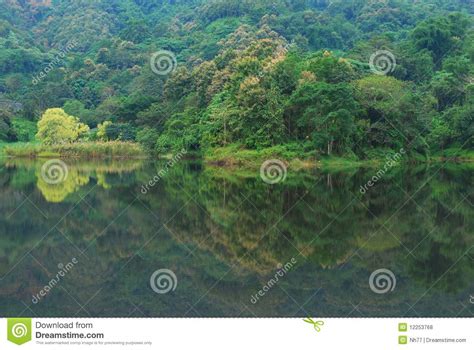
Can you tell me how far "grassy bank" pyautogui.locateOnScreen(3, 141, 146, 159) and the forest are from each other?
1.21m

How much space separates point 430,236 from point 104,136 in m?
38.5

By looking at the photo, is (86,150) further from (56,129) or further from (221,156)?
(221,156)

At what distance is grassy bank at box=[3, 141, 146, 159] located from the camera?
1784 inches

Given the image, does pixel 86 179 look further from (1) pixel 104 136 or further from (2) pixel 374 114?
(1) pixel 104 136

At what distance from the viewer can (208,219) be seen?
14.1 metres

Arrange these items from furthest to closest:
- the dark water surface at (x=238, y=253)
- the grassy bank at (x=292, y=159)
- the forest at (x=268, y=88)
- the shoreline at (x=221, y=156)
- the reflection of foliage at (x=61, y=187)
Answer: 1. the forest at (x=268, y=88)
2. the shoreline at (x=221, y=156)
3. the grassy bank at (x=292, y=159)
4. the reflection of foliage at (x=61, y=187)
5. the dark water surface at (x=238, y=253)

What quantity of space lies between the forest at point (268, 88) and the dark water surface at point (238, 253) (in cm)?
1724

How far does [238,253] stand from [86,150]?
3617cm

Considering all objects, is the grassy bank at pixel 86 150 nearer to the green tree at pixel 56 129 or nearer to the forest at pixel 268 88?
the forest at pixel 268 88

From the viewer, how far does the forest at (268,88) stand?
3559 centimetres

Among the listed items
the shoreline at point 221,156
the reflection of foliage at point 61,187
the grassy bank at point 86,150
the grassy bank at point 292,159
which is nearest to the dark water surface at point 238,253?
the reflection of foliage at point 61,187
